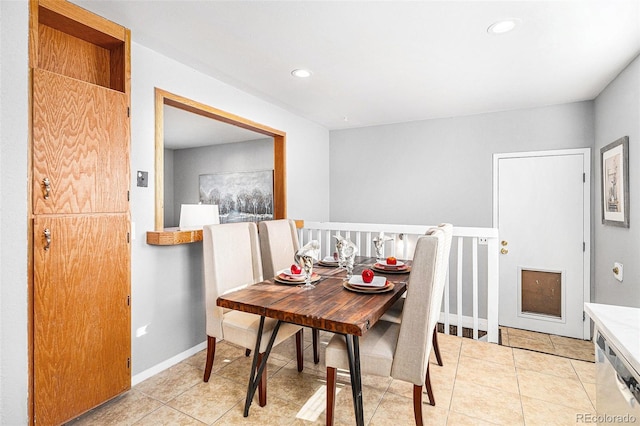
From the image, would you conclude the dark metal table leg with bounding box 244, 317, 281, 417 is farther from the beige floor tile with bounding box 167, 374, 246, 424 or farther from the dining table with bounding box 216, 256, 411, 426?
the beige floor tile with bounding box 167, 374, 246, 424

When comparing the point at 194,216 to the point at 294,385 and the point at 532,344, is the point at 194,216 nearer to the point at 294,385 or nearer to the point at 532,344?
the point at 294,385

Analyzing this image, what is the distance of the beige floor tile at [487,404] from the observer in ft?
6.38

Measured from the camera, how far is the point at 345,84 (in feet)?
10.2

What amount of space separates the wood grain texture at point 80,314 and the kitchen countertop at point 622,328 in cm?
244

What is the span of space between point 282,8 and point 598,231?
12.4ft

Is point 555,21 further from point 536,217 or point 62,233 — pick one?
point 62,233

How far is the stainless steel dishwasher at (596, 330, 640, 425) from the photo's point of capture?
0.88 meters

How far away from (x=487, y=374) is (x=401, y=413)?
88 centimetres

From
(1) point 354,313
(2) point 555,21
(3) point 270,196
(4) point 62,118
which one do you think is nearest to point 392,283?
(1) point 354,313

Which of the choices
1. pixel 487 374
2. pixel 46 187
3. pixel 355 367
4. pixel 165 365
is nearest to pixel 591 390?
pixel 487 374

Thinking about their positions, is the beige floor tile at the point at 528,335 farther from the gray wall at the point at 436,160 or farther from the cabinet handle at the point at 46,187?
the cabinet handle at the point at 46,187

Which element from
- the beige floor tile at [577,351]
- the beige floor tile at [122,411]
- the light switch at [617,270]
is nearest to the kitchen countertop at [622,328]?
the light switch at [617,270]

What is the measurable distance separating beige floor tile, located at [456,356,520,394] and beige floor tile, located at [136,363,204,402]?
6.37 ft
